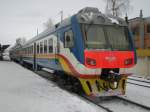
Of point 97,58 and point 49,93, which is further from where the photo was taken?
point 49,93

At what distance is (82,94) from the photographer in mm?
10625

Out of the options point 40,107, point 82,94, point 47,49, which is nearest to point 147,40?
point 47,49

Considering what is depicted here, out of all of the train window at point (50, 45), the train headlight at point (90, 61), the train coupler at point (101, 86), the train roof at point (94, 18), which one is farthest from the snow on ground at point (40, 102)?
the train window at point (50, 45)

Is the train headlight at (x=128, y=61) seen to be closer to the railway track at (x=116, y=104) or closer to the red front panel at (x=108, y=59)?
the red front panel at (x=108, y=59)

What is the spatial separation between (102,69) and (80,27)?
157 centimetres

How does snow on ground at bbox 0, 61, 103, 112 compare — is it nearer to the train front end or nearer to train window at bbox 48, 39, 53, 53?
the train front end

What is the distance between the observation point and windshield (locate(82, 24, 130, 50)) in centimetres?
952

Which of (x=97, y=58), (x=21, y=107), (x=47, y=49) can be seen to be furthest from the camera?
(x=47, y=49)

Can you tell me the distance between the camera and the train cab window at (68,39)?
393 inches

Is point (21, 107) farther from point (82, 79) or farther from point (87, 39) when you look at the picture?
point (87, 39)

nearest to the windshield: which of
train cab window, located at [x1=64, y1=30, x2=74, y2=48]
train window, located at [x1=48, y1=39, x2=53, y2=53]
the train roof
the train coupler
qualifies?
the train roof

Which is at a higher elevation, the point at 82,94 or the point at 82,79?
the point at 82,79

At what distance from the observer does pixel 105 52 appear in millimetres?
9398

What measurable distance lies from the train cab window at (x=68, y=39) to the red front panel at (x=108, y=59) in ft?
3.39
